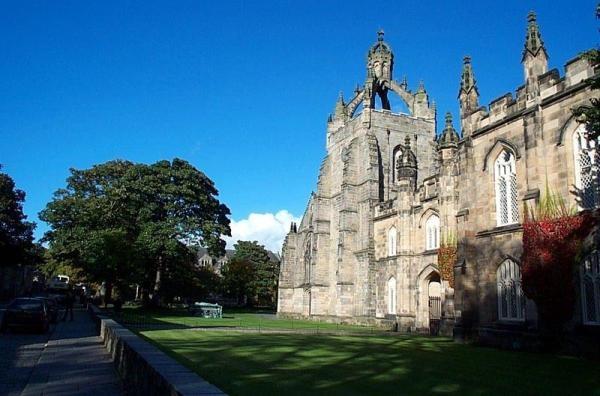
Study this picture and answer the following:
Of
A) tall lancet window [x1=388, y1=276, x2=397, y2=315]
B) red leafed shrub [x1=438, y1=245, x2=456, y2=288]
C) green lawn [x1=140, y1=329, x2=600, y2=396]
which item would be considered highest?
red leafed shrub [x1=438, y1=245, x2=456, y2=288]

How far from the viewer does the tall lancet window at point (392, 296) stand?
33625mm

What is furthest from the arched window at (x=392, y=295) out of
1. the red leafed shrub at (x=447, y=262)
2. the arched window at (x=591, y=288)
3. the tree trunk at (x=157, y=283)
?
the tree trunk at (x=157, y=283)

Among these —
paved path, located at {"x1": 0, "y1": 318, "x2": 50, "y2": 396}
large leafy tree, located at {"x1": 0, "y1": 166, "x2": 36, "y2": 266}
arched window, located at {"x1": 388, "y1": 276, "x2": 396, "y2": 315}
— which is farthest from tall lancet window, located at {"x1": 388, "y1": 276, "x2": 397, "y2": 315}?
large leafy tree, located at {"x1": 0, "y1": 166, "x2": 36, "y2": 266}

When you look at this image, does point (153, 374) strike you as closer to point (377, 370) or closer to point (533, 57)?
point (377, 370)

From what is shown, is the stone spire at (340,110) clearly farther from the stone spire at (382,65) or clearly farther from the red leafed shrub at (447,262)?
the red leafed shrub at (447,262)

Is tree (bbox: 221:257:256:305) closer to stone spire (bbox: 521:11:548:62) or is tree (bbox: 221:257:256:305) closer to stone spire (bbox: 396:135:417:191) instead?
stone spire (bbox: 396:135:417:191)

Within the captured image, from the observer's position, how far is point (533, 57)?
1936cm

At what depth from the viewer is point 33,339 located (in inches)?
759

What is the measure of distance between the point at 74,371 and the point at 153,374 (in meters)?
6.09

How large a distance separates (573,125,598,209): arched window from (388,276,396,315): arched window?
17.7 meters

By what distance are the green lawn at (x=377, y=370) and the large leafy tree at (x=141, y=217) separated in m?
25.3

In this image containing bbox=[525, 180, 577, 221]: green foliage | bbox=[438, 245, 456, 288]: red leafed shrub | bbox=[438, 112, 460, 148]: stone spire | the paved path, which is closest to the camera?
the paved path

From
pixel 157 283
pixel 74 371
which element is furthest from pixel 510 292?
pixel 157 283

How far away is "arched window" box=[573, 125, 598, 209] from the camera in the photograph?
1667 centimetres
